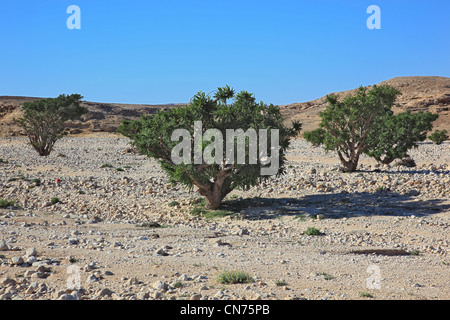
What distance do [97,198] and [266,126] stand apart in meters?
7.87

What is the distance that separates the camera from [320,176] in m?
21.9

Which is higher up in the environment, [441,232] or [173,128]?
[173,128]

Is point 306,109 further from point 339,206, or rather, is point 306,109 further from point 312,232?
point 312,232

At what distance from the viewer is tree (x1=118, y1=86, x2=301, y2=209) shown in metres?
15.5

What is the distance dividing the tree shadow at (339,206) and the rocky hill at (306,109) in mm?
58331

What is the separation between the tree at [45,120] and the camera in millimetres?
38597

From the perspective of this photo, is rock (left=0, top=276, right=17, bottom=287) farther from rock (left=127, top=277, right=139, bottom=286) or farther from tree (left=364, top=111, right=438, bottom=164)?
tree (left=364, top=111, right=438, bottom=164)

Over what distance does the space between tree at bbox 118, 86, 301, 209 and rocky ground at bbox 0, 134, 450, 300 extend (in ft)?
4.98

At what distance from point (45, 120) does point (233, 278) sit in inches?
1437

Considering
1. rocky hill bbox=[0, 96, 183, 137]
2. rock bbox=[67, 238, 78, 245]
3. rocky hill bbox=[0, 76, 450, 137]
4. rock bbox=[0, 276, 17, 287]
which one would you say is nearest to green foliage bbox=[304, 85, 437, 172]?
rock bbox=[67, 238, 78, 245]

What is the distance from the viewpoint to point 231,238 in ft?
39.9

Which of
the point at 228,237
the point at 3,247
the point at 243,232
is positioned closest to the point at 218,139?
the point at 243,232
